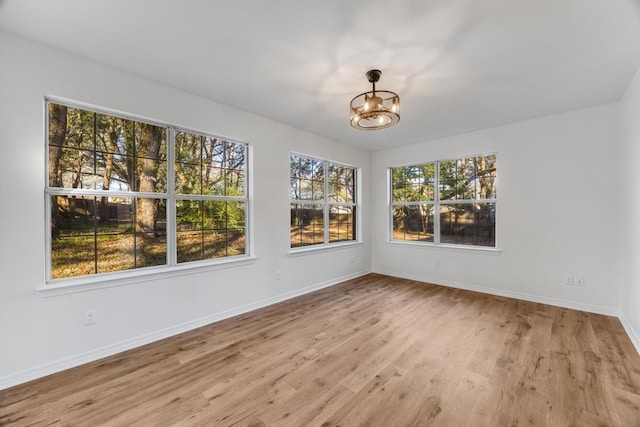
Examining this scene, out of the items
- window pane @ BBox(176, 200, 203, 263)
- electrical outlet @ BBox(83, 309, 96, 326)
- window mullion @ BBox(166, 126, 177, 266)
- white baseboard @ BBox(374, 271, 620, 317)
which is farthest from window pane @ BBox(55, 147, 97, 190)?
white baseboard @ BBox(374, 271, 620, 317)

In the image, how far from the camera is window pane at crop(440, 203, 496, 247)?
4.21m

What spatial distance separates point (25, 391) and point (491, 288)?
5300mm

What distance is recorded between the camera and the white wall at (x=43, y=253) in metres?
2.00

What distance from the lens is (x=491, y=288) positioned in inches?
163

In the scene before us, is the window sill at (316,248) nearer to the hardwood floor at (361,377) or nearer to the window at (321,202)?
the window at (321,202)

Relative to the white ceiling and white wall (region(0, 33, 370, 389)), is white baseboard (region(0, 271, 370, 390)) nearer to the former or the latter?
white wall (region(0, 33, 370, 389))

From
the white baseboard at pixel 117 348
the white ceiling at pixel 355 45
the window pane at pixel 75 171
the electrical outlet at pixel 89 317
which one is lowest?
the white baseboard at pixel 117 348

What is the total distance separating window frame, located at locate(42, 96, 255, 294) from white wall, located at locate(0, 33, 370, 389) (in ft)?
0.19

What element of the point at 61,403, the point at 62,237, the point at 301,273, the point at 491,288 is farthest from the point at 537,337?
the point at 62,237

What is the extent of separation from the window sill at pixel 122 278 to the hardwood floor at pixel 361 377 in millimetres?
643

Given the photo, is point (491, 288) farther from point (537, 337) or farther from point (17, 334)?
point (17, 334)

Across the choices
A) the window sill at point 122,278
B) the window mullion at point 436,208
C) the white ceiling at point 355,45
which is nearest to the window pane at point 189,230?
the window sill at point 122,278

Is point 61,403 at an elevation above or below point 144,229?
below

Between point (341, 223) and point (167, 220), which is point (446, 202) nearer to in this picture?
point (341, 223)
